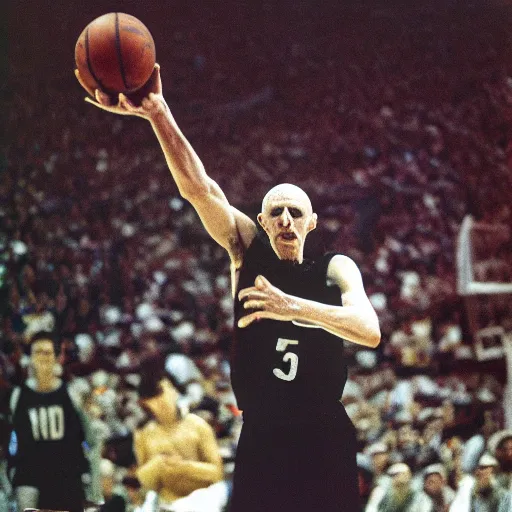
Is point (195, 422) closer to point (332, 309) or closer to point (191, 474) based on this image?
point (191, 474)

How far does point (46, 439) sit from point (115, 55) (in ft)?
6.34

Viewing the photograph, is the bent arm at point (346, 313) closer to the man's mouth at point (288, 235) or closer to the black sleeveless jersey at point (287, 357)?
the black sleeveless jersey at point (287, 357)

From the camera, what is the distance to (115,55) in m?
3.15

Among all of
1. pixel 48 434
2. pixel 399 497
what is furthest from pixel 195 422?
pixel 399 497

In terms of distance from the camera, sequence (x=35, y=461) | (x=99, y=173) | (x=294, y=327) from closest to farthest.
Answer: (x=294, y=327), (x=35, y=461), (x=99, y=173)

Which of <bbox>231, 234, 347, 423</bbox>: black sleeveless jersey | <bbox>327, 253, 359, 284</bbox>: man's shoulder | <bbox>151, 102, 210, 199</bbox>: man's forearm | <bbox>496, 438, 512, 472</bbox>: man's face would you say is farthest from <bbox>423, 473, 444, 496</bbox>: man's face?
<bbox>151, 102, 210, 199</bbox>: man's forearm

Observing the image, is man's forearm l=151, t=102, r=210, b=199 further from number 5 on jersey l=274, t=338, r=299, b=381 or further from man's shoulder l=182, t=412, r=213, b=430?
man's shoulder l=182, t=412, r=213, b=430

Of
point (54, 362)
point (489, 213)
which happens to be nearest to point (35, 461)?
point (54, 362)

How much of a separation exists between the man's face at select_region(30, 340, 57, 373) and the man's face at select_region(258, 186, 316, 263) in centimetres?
131

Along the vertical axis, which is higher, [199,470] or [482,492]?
[199,470]

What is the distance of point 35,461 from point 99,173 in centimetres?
144

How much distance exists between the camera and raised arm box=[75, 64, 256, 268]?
9.93ft

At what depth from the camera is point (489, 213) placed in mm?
4285

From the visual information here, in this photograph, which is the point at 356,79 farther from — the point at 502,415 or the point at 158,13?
the point at 502,415
